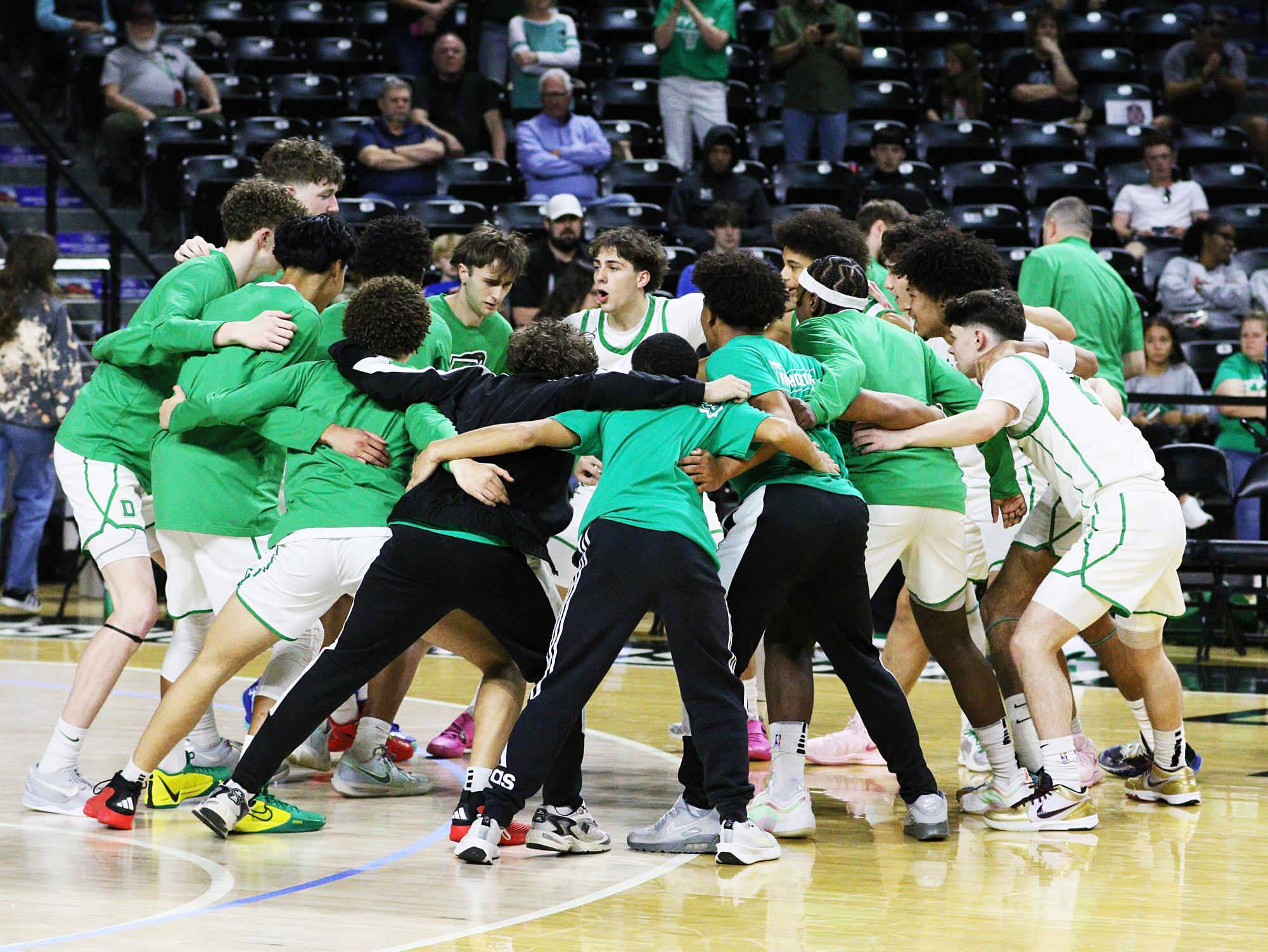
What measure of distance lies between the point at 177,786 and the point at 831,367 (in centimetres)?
239

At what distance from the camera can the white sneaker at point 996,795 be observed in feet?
16.2

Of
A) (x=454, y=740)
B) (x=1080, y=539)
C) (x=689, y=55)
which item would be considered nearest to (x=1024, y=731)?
(x=1080, y=539)

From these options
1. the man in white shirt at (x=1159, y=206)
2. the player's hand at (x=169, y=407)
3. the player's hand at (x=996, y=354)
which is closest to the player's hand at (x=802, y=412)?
the player's hand at (x=996, y=354)

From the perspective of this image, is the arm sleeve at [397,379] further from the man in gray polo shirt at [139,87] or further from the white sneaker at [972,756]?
the man in gray polo shirt at [139,87]

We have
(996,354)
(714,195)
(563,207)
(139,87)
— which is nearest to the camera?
(996,354)

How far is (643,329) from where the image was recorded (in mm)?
6082

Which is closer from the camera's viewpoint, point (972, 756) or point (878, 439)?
point (878, 439)

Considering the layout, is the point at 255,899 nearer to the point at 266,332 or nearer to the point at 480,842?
the point at 480,842

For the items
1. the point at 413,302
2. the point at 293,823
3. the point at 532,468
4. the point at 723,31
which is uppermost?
the point at 723,31

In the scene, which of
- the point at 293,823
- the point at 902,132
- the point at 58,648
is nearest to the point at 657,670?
the point at 58,648

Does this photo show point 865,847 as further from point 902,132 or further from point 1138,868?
point 902,132

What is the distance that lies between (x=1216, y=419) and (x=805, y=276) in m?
5.91

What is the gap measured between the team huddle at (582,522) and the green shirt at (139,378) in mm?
12

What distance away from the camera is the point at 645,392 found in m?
4.37
